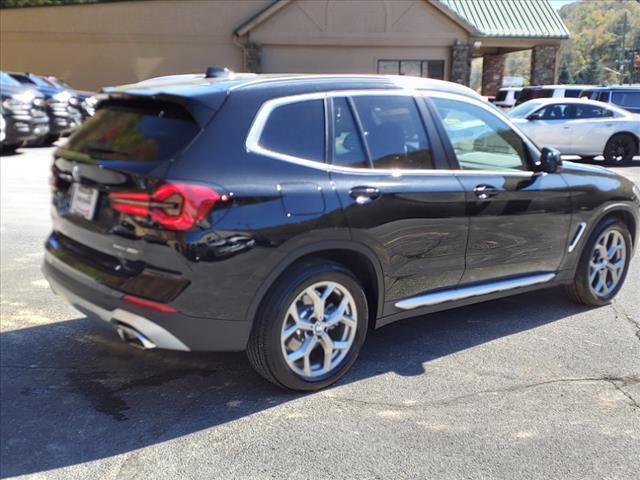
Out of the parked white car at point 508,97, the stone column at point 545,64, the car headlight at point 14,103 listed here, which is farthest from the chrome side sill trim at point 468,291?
the stone column at point 545,64

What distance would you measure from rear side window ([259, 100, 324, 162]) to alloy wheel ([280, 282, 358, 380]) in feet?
2.51

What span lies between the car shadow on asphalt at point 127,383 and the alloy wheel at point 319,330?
0.19 m

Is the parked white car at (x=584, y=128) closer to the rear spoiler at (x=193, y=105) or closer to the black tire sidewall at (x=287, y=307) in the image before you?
the black tire sidewall at (x=287, y=307)

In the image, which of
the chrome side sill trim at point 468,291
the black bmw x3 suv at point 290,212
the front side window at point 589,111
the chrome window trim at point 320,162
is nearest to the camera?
the black bmw x3 suv at point 290,212

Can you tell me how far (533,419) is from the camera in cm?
357

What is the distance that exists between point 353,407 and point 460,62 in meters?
23.3

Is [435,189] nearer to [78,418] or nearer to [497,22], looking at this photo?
[78,418]

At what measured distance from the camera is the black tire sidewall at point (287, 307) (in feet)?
11.5

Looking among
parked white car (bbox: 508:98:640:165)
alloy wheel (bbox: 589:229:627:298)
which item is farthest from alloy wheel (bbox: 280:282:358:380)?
parked white car (bbox: 508:98:640:165)

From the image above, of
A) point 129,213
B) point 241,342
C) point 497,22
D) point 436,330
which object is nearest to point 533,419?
point 436,330

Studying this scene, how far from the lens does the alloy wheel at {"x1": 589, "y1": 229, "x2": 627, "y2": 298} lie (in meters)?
5.28

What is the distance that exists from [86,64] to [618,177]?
2485cm

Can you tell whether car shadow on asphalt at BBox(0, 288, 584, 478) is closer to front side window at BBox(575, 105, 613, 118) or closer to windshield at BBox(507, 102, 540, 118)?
windshield at BBox(507, 102, 540, 118)

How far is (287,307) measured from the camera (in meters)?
3.55
